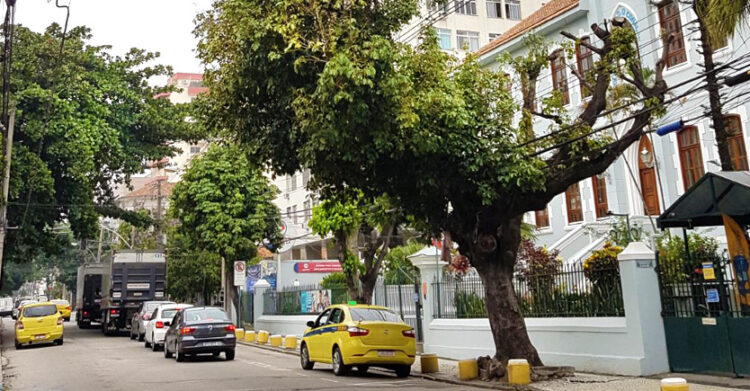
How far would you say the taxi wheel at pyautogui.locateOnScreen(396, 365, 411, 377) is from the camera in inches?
598

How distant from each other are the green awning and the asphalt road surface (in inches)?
226

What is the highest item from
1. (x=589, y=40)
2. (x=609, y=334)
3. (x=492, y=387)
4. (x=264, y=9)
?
(x=589, y=40)

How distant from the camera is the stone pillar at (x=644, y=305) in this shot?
13219 mm

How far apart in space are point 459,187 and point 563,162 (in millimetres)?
2320

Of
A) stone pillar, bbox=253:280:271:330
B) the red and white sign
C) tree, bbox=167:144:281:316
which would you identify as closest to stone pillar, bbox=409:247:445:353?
stone pillar, bbox=253:280:271:330

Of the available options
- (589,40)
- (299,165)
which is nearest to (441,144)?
(299,165)

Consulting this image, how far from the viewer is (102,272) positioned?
37.2 meters

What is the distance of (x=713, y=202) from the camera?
1323 centimetres

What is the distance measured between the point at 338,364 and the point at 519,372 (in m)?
4.31

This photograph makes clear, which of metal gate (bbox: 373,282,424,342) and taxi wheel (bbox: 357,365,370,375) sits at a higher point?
metal gate (bbox: 373,282,424,342)

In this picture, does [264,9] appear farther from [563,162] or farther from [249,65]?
[563,162]

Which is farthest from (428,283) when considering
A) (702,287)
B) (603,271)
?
(702,287)

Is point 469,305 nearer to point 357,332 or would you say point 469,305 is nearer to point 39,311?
point 357,332

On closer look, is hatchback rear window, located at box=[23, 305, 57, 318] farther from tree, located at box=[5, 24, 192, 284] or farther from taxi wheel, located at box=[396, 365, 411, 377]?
taxi wheel, located at box=[396, 365, 411, 377]
